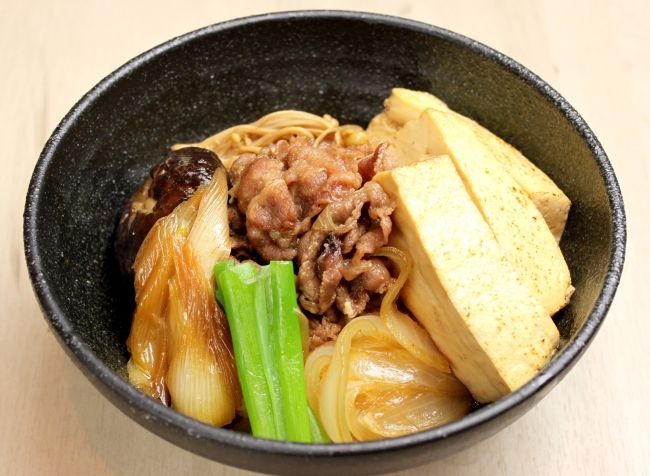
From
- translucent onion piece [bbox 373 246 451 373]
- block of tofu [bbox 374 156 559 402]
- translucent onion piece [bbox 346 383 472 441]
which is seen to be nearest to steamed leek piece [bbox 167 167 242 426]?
translucent onion piece [bbox 346 383 472 441]

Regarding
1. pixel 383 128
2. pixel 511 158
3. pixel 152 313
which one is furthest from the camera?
pixel 383 128

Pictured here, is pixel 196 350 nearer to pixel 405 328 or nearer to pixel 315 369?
pixel 315 369

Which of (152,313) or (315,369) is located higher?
(152,313)

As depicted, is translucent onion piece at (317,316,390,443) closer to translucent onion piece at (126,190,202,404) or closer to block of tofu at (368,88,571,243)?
translucent onion piece at (126,190,202,404)

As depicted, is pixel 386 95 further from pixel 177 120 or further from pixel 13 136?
pixel 13 136

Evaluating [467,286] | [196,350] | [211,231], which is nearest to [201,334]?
[196,350]

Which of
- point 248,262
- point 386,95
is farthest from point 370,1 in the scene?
point 248,262

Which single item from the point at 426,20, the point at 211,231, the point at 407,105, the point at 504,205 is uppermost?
the point at 426,20
